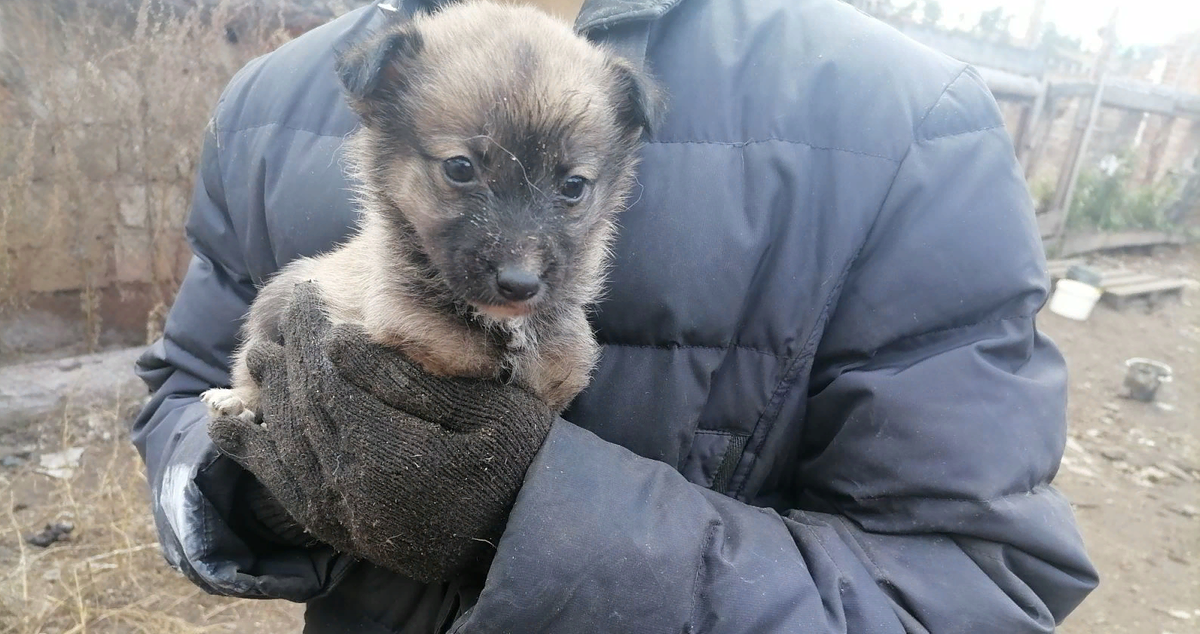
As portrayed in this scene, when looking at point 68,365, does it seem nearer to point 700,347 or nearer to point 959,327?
point 700,347

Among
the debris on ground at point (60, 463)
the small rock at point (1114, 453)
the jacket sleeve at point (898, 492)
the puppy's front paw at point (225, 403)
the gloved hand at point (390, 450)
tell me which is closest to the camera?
the jacket sleeve at point (898, 492)

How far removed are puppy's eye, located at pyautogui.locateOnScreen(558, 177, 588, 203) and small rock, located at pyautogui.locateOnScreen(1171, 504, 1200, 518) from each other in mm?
6002

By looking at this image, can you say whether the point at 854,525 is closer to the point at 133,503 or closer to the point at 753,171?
the point at 753,171

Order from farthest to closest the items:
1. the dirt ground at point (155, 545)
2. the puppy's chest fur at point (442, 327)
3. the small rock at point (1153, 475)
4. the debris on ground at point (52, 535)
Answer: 1. the small rock at point (1153, 475)
2. the debris on ground at point (52, 535)
3. the dirt ground at point (155, 545)
4. the puppy's chest fur at point (442, 327)

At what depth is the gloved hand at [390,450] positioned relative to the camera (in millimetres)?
1538

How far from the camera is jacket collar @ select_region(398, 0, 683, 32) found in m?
1.64

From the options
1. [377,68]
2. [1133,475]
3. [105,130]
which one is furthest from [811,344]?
[1133,475]

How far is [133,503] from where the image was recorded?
4312 millimetres

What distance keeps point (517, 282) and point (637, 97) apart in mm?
507

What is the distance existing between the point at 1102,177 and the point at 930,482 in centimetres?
1340

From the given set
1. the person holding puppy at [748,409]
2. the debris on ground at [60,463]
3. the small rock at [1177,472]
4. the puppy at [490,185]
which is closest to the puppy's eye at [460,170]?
the puppy at [490,185]

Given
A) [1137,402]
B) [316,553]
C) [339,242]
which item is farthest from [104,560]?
[1137,402]

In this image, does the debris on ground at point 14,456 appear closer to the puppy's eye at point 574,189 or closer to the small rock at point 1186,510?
the puppy's eye at point 574,189

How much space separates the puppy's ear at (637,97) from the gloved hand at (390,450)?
25.9 inches
